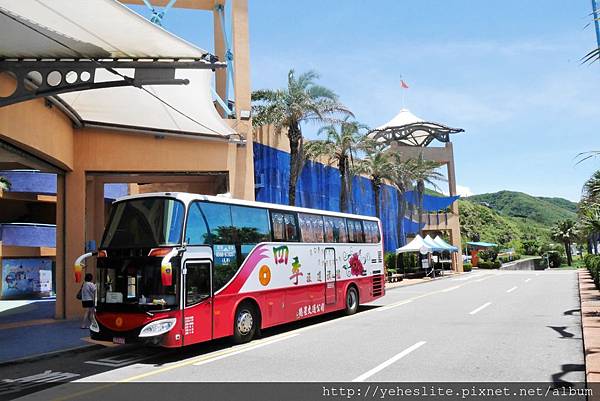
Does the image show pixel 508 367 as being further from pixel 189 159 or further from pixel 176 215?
pixel 189 159

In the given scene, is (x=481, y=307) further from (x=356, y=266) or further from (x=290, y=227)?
(x=290, y=227)

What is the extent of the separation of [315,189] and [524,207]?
14928 cm

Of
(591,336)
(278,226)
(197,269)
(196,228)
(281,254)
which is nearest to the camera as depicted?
(591,336)

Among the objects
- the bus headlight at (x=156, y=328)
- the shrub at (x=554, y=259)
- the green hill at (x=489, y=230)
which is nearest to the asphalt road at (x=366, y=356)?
the bus headlight at (x=156, y=328)

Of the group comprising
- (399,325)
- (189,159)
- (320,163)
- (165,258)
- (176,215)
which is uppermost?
(320,163)

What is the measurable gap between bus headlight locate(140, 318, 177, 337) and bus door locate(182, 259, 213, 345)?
0.38 metres

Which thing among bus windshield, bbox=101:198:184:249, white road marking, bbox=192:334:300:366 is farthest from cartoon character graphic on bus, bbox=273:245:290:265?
bus windshield, bbox=101:198:184:249

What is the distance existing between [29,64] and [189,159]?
9.12 m

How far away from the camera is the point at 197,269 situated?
1088 centimetres

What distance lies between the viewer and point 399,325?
14062 millimetres

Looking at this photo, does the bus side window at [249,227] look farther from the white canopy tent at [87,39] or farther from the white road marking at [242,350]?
the white canopy tent at [87,39]

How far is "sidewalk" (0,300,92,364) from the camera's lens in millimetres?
12273

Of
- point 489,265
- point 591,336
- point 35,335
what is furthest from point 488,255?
point 35,335

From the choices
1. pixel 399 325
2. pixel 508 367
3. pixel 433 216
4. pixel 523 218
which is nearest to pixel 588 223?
pixel 399 325
